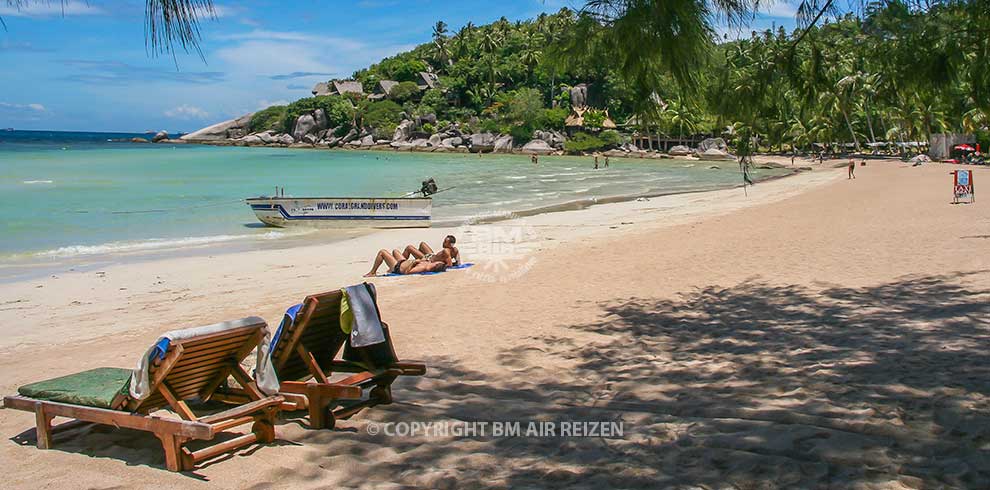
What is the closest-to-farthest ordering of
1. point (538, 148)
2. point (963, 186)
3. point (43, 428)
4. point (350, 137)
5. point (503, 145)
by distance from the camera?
point (43, 428) → point (963, 186) → point (538, 148) → point (503, 145) → point (350, 137)

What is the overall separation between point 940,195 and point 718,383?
1972cm

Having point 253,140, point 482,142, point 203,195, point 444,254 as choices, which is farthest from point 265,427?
point 253,140

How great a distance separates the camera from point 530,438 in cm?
385

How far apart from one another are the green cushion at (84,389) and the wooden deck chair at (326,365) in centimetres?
84

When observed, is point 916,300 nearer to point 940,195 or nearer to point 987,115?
point 987,115

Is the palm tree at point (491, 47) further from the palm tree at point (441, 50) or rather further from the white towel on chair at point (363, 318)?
the white towel on chair at point (363, 318)

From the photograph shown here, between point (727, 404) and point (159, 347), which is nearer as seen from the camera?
point (159, 347)

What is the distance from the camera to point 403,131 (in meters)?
93.2

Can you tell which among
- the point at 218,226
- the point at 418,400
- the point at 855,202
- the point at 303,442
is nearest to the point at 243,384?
the point at 303,442

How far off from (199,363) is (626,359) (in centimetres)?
308

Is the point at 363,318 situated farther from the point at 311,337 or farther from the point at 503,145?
the point at 503,145

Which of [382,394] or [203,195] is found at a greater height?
[203,195]

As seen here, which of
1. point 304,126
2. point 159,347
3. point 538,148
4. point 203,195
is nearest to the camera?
point 159,347

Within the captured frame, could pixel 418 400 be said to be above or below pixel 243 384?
below
